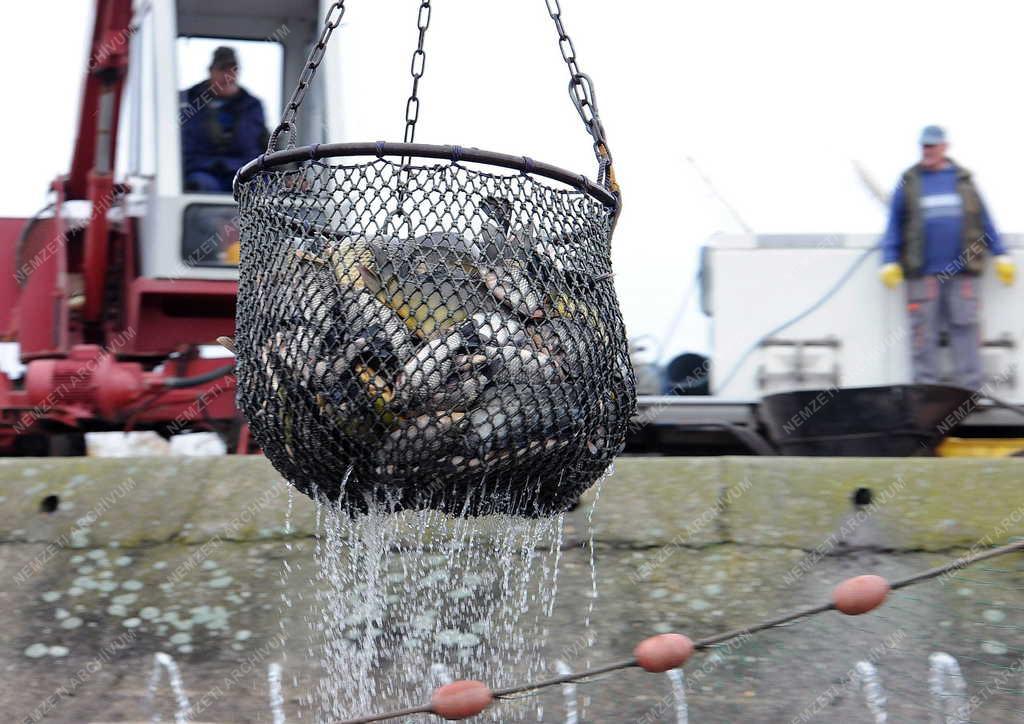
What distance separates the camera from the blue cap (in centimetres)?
542

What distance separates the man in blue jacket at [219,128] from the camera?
5.57 metres

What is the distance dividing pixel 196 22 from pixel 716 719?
4094 mm

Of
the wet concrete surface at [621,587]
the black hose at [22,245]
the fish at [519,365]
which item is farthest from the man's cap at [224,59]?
the fish at [519,365]

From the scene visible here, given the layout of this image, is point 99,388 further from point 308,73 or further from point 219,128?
point 308,73

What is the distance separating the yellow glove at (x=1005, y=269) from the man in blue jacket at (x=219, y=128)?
130 inches

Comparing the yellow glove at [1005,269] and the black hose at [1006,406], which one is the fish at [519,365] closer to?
the black hose at [1006,406]

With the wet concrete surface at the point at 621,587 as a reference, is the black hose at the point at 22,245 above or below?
above

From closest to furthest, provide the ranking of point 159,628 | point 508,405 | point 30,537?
1. point 508,405
2. point 159,628
3. point 30,537

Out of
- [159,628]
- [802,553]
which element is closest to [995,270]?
[802,553]

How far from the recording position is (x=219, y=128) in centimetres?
562

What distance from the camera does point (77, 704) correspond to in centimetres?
332

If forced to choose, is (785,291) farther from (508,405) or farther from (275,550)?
(508,405)

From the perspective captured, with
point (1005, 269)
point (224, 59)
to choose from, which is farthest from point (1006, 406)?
point (224, 59)

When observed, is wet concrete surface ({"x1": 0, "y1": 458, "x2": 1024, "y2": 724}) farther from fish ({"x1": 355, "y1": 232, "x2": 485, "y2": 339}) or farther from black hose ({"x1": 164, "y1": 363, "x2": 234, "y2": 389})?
Result: fish ({"x1": 355, "y1": 232, "x2": 485, "y2": 339})
